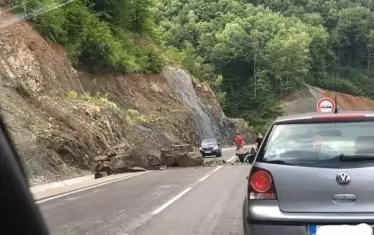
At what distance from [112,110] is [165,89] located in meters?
16.6

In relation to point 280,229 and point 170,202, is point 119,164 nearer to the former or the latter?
point 170,202

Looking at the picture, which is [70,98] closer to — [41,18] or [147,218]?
[41,18]

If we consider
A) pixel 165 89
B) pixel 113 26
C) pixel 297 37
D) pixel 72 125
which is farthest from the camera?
pixel 297 37

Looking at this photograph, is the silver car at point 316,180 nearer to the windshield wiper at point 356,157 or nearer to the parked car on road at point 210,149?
the windshield wiper at point 356,157

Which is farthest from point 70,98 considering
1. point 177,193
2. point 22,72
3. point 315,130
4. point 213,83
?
point 213,83

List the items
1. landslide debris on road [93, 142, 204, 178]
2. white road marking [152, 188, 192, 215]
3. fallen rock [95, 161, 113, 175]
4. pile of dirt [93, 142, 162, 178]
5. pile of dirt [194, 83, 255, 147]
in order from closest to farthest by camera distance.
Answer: white road marking [152, 188, 192, 215]
fallen rock [95, 161, 113, 175]
pile of dirt [93, 142, 162, 178]
landslide debris on road [93, 142, 204, 178]
pile of dirt [194, 83, 255, 147]

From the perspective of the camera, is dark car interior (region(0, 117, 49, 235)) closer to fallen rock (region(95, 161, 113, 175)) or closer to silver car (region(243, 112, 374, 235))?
silver car (region(243, 112, 374, 235))

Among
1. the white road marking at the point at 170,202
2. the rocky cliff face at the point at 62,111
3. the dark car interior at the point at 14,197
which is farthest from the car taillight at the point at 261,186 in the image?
the rocky cliff face at the point at 62,111

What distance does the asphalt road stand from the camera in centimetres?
995

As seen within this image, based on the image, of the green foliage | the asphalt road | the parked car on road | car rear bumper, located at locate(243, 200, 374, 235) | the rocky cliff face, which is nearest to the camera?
car rear bumper, located at locate(243, 200, 374, 235)

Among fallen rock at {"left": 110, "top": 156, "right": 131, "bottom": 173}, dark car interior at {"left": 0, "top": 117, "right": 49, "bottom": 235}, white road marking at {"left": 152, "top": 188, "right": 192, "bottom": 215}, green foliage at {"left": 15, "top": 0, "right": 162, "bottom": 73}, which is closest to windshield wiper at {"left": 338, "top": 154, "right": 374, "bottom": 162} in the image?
dark car interior at {"left": 0, "top": 117, "right": 49, "bottom": 235}

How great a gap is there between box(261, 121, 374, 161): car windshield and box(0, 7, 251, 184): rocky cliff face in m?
11.3

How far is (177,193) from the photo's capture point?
1568 cm

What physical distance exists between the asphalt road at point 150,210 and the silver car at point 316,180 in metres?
3.77
